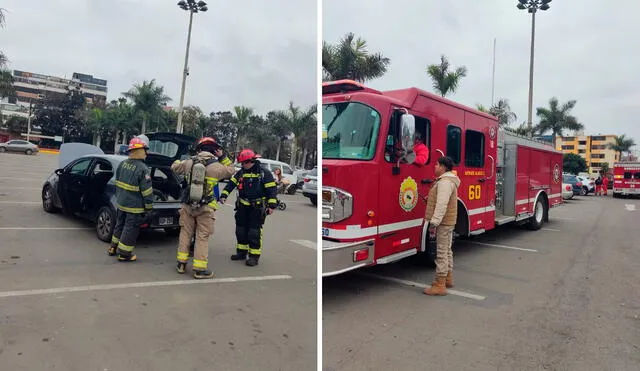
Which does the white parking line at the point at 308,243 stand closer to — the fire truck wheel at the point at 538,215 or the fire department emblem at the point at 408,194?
Result: the fire department emblem at the point at 408,194

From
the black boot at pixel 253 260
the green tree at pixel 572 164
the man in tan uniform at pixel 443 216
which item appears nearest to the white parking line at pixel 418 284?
the man in tan uniform at pixel 443 216

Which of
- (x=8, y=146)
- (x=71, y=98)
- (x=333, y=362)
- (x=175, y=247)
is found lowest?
(x=333, y=362)

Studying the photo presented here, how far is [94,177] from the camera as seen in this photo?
1.86 m

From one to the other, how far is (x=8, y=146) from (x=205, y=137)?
67 cm

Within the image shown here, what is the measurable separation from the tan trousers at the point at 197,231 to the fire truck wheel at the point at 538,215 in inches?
277

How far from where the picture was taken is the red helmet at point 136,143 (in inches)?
67.1

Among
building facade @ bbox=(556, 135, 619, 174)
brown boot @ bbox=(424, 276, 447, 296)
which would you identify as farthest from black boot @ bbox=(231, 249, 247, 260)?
building facade @ bbox=(556, 135, 619, 174)

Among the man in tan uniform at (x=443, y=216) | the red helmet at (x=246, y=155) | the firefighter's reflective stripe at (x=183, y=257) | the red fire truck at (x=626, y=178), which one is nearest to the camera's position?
the red helmet at (x=246, y=155)

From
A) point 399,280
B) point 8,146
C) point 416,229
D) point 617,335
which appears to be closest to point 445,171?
point 416,229

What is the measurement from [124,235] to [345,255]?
1836mm

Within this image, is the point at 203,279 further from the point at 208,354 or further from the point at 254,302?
the point at 208,354

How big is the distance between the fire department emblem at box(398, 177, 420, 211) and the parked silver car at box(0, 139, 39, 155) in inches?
121

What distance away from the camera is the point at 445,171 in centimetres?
A: 418

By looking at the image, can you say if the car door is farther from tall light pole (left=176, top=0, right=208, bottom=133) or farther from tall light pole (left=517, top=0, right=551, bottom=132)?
tall light pole (left=517, top=0, right=551, bottom=132)
